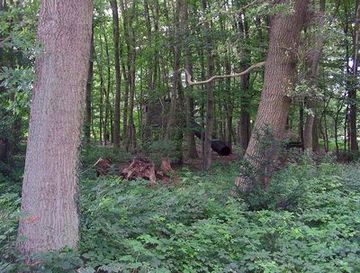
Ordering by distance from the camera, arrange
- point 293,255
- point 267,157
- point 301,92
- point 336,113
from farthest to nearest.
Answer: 1. point 336,113
2. point 301,92
3. point 267,157
4. point 293,255

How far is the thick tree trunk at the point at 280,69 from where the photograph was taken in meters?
9.75

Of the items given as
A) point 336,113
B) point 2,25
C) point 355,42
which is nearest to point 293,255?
point 2,25

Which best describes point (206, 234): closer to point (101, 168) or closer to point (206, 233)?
point (206, 233)

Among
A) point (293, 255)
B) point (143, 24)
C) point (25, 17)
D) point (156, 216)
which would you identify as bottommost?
point (293, 255)

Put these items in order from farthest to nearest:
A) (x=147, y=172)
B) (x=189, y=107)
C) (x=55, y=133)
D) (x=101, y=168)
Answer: (x=189, y=107) < (x=101, y=168) < (x=147, y=172) < (x=55, y=133)

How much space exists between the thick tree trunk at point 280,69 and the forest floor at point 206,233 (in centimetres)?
232

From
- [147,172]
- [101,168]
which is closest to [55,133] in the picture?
[147,172]

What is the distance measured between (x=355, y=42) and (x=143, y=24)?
31.0ft

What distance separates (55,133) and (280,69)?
6.75 meters

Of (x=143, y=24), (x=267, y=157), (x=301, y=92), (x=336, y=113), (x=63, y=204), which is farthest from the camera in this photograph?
(x=336, y=113)

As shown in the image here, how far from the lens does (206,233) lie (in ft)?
17.8

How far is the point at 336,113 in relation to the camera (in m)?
22.6

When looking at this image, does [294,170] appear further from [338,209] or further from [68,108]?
[68,108]

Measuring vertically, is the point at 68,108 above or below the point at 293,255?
above
